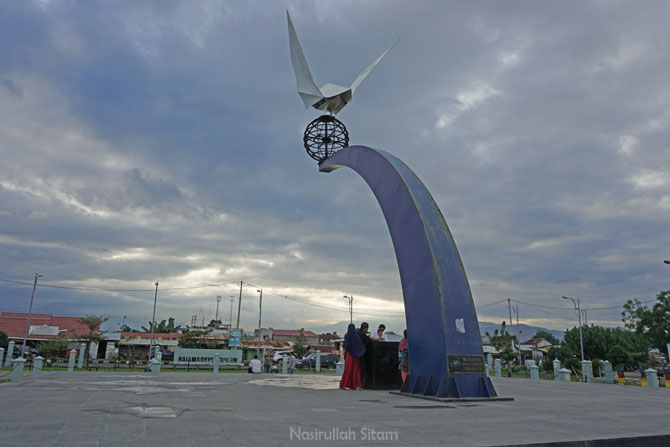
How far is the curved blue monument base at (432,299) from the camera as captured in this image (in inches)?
364

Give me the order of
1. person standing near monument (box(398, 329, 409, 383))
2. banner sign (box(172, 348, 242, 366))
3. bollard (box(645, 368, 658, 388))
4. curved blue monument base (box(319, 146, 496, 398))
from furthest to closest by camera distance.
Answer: banner sign (box(172, 348, 242, 366)), bollard (box(645, 368, 658, 388)), person standing near monument (box(398, 329, 409, 383)), curved blue monument base (box(319, 146, 496, 398))

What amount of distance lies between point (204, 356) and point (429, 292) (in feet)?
89.1

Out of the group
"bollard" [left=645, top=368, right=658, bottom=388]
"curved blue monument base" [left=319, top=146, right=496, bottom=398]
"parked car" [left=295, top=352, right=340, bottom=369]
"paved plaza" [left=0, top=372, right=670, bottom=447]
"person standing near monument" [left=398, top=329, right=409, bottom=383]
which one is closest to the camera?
"paved plaza" [left=0, top=372, right=670, bottom=447]

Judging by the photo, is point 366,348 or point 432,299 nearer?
point 432,299

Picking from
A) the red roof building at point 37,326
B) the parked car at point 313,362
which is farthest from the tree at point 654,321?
the red roof building at point 37,326

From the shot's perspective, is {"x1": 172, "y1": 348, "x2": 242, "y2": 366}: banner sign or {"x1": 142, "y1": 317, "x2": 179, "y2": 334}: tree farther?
{"x1": 142, "y1": 317, "x2": 179, "y2": 334}: tree

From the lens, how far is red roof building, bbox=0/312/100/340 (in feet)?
153

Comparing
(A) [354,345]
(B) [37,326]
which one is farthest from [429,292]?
(B) [37,326]

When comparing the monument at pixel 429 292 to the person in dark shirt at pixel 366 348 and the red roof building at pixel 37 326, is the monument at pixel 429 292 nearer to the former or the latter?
the person in dark shirt at pixel 366 348

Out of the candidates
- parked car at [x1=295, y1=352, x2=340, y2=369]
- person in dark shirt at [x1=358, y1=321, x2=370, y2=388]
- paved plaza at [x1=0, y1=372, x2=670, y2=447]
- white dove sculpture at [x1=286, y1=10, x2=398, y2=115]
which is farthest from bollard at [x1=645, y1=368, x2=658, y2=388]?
parked car at [x1=295, y1=352, x2=340, y2=369]

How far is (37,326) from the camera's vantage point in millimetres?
48312

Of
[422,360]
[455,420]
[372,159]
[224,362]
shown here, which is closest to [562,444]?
[455,420]

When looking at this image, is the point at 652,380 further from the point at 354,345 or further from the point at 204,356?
the point at 204,356

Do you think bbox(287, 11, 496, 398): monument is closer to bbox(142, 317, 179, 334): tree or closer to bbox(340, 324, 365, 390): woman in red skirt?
bbox(340, 324, 365, 390): woman in red skirt
